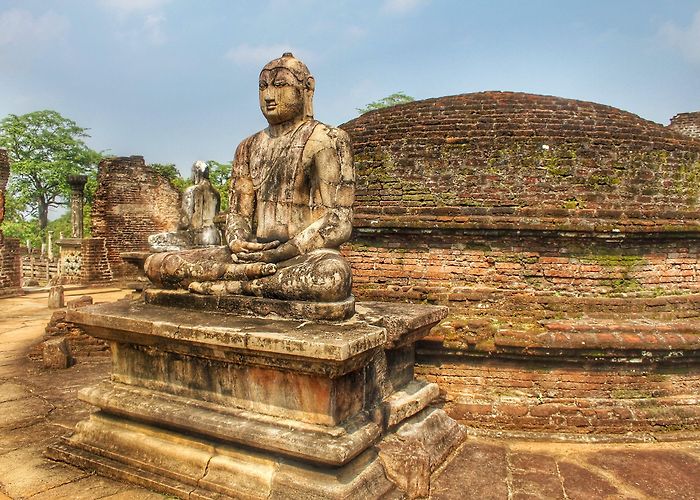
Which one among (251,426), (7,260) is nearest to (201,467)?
(251,426)

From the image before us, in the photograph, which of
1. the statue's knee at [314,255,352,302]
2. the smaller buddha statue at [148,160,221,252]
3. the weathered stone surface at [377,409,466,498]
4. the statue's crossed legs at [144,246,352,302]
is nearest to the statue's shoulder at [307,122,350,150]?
the statue's crossed legs at [144,246,352,302]

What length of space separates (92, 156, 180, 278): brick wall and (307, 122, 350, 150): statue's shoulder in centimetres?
1673

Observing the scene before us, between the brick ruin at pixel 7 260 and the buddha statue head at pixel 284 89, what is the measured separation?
13.6 m

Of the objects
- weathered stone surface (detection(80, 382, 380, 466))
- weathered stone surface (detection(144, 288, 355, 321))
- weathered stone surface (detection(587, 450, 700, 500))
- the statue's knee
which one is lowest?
weathered stone surface (detection(587, 450, 700, 500))

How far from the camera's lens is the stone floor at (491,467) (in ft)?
9.75

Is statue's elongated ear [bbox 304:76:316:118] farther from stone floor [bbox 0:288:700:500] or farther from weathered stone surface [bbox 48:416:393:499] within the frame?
stone floor [bbox 0:288:700:500]

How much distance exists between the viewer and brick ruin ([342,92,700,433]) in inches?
179

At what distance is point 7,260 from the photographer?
1454 cm

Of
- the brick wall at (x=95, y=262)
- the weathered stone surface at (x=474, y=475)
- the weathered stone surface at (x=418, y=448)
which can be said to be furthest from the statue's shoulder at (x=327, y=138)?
the brick wall at (x=95, y=262)

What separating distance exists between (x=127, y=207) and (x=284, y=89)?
17.0 meters

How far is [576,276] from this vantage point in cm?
504

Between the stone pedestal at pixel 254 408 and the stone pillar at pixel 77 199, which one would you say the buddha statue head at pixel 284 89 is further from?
the stone pillar at pixel 77 199

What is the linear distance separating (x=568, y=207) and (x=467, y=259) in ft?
3.71

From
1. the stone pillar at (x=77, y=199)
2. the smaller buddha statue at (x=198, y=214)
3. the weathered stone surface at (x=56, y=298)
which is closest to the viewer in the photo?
the smaller buddha statue at (x=198, y=214)
